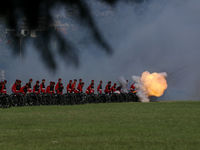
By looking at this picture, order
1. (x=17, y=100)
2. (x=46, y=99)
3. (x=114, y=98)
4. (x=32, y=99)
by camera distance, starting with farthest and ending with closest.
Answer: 1. (x=114, y=98)
2. (x=46, y=99)
3. (x=32, y=99)
4. (x=17, y=100)

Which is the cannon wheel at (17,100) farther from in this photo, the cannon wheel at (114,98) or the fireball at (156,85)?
the fireball at (156,85)

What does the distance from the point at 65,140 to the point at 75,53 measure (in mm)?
4646

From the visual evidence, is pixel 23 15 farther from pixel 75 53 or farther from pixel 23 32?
pixel 75 53

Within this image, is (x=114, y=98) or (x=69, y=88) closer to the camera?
(x=69, y=88)

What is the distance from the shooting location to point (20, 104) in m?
22.2

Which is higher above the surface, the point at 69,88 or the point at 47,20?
the point at 69,88

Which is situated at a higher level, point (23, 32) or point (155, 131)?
point (23, 32)

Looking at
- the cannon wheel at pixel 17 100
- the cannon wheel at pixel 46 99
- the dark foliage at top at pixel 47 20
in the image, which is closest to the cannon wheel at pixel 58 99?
the cannon wheel at pixel 46 99

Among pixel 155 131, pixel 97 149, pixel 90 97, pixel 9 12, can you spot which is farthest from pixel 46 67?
pixel 90 97

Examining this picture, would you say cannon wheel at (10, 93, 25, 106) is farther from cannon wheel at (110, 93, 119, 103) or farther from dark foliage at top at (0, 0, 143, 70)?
dark foliage at top at (0, 0, 143, 70)

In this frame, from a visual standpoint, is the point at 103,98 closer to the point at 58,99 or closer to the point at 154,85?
the point at 58,99

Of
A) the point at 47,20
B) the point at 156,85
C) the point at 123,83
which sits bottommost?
the point at 47,20

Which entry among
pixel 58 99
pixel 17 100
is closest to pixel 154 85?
pixel 58 99

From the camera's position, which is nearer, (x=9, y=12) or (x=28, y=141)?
(x=9, y=12)
